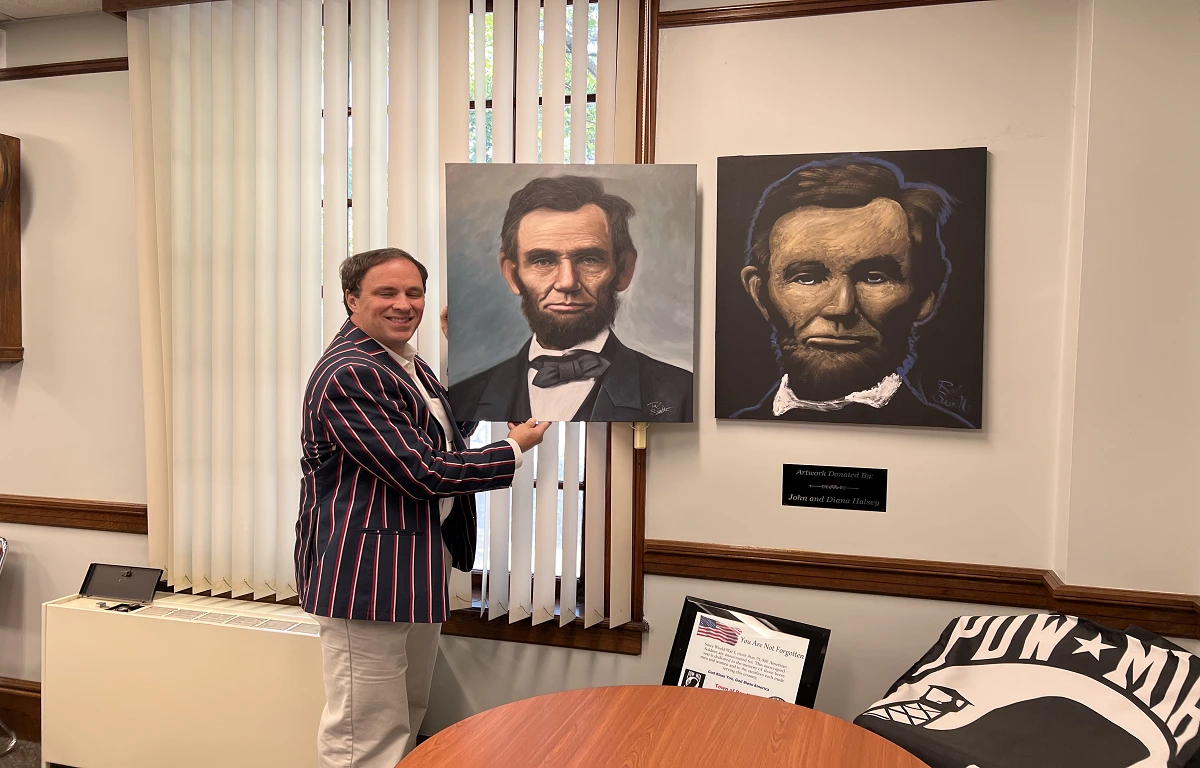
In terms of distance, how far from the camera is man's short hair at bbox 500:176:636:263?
86.9 inches

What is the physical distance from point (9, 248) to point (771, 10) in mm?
2811

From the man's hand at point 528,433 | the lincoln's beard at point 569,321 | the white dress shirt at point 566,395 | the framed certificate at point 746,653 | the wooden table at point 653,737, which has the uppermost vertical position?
the lincoln's beard at point 569,321

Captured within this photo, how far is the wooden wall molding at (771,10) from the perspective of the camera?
7.04ft

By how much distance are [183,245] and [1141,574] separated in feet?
10.1

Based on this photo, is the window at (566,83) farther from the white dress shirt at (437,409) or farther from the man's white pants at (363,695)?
the man's white pants at (363,695)

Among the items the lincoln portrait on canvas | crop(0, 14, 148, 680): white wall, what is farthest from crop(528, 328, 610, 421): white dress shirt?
crop(0, 14, 148, 680): white wall

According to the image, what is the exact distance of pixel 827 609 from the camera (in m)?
2.25

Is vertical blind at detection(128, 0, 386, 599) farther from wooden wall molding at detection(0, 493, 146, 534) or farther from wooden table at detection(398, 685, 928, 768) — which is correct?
wooden table at detection(398, 685, 928, 768)

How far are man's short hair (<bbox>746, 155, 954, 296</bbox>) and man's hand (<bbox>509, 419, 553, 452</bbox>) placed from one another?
78 cm

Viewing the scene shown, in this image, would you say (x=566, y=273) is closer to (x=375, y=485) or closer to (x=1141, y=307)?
(x=375, y=485)

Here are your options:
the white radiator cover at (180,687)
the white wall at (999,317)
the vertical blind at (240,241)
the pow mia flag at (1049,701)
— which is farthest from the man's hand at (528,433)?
the pow mia flag at (1049,701)

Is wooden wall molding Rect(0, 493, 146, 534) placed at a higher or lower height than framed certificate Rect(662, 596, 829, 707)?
higher

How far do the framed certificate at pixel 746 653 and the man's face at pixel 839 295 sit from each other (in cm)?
66

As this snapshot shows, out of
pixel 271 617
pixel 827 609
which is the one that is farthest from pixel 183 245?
pixel 827 609
